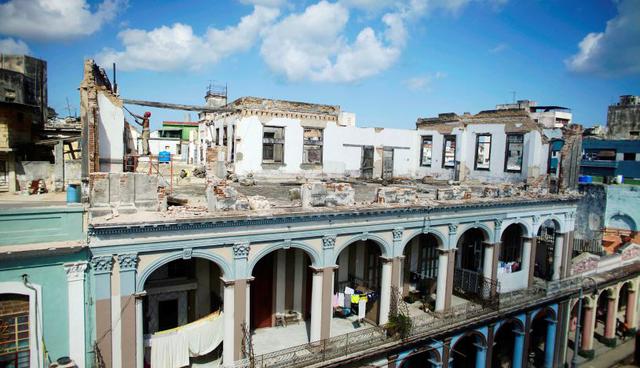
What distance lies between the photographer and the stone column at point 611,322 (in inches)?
1005

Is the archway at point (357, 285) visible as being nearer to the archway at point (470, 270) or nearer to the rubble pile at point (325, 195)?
the rubble pile at point (325, 195)

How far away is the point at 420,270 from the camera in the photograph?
19.6m

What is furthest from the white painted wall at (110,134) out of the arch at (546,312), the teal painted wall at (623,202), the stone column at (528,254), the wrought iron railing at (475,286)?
the teal painted wall at (623,202)

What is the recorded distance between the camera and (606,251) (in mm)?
28234

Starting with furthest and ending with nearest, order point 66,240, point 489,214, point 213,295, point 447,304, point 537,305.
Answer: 1. point 537,305
2. point 489,214
3. point 447,304
4. point 213,295
5. point 66,240

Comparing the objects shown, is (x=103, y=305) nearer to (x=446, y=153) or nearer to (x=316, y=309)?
(x=316, y=309)

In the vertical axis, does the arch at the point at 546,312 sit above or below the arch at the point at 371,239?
below

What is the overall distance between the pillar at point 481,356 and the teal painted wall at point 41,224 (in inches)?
644

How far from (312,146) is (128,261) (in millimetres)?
12166

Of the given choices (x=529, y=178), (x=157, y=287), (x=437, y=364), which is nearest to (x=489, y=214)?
(x=529, y=178)

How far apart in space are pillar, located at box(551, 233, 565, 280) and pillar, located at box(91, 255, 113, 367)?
22.1 meters

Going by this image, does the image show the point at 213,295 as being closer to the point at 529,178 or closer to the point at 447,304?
the point at 447,304

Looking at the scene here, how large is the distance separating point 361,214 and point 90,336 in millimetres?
8800

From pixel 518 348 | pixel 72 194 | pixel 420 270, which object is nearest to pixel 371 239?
pixel 420 270
